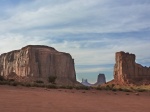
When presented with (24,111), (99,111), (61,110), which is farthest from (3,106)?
(99,111)

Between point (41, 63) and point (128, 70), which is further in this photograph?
point (41, 63)

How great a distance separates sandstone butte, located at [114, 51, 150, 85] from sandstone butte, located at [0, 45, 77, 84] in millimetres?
21056

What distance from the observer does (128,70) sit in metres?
115

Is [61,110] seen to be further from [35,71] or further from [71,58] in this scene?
[71,58]

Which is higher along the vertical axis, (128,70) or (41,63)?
(41,63)

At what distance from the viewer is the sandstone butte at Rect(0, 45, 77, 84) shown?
12725 centimetres

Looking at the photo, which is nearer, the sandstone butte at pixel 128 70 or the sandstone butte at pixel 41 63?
the sandstone butte at pixel 128 70

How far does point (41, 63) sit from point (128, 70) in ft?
132

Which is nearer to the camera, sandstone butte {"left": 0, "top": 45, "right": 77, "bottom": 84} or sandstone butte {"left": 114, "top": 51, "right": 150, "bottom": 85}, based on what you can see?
sandstone butte {"left": 114, "top": 51, "right": 150, "bottom": 85}

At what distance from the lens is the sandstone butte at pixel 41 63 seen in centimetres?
12725

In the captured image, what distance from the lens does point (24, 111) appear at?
41.8ft

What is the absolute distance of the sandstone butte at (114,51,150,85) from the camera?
370 feet

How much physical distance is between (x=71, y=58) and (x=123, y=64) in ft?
111

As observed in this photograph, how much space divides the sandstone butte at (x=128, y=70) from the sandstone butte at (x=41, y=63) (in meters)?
21.1
